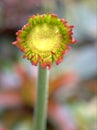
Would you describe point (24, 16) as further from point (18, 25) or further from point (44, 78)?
point (44, 78)

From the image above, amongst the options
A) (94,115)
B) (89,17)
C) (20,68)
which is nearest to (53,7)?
(89,17)

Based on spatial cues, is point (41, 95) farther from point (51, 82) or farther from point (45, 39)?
point (51, 82)

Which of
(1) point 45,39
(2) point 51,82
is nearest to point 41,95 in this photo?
(1) point 45,39

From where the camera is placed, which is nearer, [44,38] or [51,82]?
[44,38]

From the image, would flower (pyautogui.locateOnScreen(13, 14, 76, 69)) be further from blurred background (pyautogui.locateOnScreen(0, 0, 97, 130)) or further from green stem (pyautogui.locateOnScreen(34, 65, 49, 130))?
blurred background (pyautogui.locateOnScreen(0, 0, 97, 130))

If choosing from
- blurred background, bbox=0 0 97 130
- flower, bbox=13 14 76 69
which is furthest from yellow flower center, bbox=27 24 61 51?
blurred background, bbox=0 0 97 130

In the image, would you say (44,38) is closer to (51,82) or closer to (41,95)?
(41,95)

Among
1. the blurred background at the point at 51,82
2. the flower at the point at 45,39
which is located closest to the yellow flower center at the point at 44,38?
the flower at the point at 45,39
